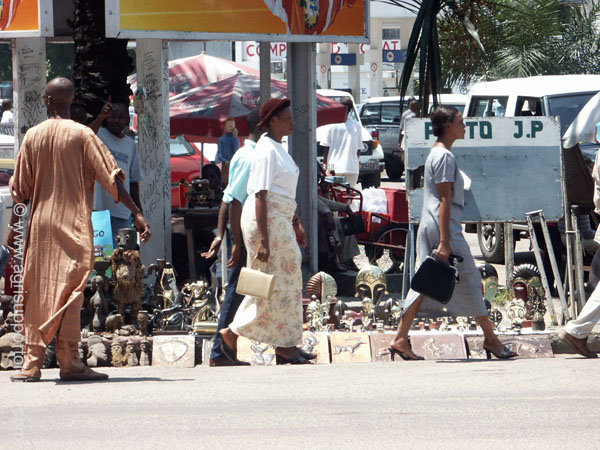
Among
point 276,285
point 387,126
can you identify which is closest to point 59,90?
point 276,285

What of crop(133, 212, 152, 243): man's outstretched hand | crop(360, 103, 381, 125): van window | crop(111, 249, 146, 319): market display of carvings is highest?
crop(360, 103, 381, 125): van window

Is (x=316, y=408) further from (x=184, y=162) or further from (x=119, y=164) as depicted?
(x=184, y=162)

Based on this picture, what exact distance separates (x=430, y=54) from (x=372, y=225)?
2442 mm

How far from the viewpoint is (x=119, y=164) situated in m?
9.85

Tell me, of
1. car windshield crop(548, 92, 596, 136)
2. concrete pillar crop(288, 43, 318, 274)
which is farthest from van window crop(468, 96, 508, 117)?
concrete pillar crop(288, 43, 318, 274)

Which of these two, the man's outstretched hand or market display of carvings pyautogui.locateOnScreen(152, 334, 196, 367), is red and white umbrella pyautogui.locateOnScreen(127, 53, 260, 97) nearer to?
market display of carvings pyautogui.locateOnScreen(152, 334, 196, 367)

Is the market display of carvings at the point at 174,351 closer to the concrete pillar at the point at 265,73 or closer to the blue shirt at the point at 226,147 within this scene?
the concrete pillar at the point at 265,73

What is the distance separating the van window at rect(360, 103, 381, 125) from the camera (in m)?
28.7

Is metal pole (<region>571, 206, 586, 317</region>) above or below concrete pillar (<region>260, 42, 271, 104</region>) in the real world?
below

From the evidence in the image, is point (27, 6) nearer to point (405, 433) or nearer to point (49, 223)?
point (49, 223)

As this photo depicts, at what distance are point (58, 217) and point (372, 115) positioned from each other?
22.2 metres

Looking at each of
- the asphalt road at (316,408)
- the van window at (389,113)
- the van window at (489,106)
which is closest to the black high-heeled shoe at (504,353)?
the asphalt road at (316,408)

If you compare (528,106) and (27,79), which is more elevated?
(27,79)

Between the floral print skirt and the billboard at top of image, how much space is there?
275 cm
